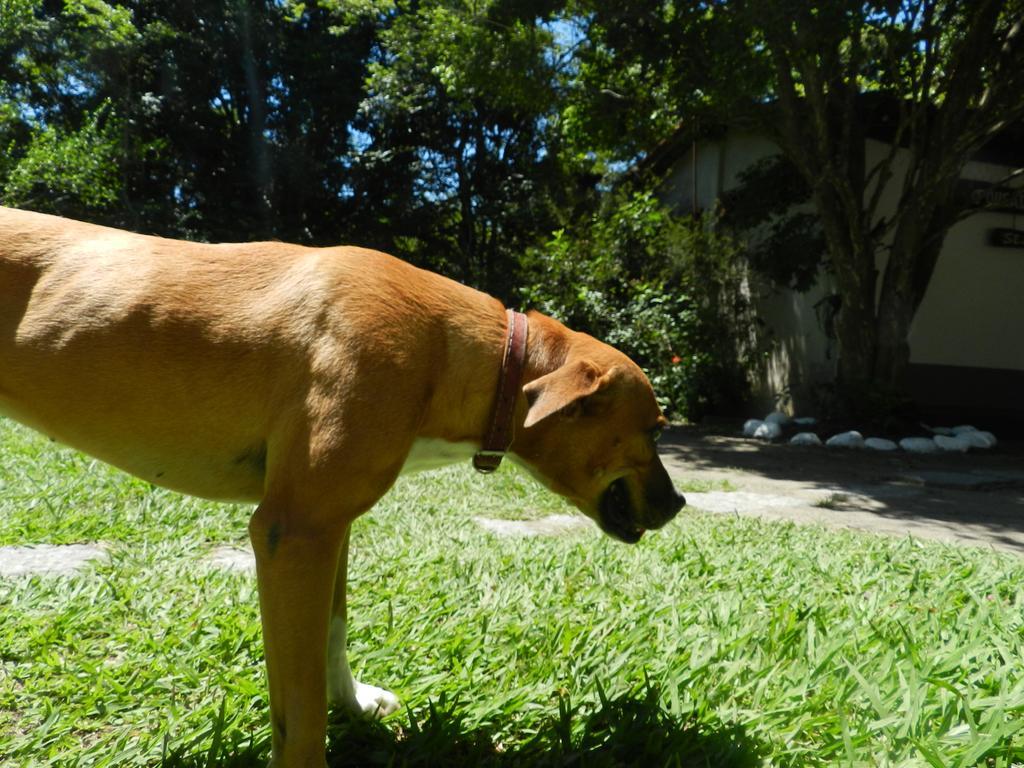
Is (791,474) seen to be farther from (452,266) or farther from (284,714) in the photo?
(452,266)

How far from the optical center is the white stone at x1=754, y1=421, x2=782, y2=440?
10828 millimetres

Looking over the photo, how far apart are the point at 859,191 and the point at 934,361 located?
147 inches

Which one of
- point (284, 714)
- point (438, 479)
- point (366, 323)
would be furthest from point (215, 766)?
point (438, 479)

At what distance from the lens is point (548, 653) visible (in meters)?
2.66

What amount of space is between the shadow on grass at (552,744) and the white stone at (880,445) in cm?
837

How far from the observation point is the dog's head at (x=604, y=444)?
85.0 inches

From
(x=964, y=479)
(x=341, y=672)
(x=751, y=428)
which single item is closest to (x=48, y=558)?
(x=341, y=672)

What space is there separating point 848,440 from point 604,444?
8.64 m

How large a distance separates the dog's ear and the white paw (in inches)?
38.1

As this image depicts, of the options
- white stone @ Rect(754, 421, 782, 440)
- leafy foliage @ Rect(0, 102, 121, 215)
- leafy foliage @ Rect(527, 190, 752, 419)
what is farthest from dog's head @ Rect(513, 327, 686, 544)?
leafy foliage @ Rect(0, 102, 121, 215)

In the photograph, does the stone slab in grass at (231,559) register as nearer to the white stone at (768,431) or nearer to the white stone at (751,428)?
the white stone at (768,431)

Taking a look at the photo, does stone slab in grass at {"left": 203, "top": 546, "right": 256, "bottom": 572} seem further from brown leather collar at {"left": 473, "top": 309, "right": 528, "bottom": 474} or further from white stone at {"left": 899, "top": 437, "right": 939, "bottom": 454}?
white stone at {"left": 899, "top": 437, "right": 939, "bottom": 454}

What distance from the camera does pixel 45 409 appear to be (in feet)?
6.06

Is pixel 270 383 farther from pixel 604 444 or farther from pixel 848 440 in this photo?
pixel 848 440
